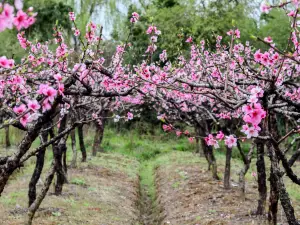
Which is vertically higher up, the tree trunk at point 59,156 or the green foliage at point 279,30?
the green foliage at point 279,30

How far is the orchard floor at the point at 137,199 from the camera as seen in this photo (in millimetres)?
8195

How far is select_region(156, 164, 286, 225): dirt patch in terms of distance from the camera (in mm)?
8242

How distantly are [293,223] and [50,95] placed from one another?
9.61 feet

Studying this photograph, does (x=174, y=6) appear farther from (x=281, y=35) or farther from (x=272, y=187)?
(x=272, y=187)

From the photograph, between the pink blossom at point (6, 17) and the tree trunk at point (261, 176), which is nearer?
the pink blossom at point (6, 17)

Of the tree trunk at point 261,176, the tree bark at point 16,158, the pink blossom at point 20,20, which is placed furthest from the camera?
the tree trunk at point 261,176

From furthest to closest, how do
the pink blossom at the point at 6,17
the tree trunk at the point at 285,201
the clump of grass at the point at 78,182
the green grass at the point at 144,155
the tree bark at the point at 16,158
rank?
the green grass at the point at 144,155, the clump of grass at the point at 78,182, the tree bark at the point at 16,158, the tree trunk at the point at 285,201, the pink blossom at the point at 6,17

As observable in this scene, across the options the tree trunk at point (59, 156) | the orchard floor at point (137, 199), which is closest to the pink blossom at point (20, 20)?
the orchard floor at point (137, 199)

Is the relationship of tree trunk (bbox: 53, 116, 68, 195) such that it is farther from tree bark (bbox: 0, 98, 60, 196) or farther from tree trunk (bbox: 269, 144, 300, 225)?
tree trunk (bbox: 269, 144, 300, 225)

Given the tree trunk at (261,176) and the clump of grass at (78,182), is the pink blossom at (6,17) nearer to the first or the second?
the tree trunk at (261,176)

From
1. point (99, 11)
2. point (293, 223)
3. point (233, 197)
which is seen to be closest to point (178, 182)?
point (233, 197)

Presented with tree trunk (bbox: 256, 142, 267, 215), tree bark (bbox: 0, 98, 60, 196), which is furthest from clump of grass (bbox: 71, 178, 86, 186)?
tree bark (bbox: 0, 98, 60, 196)

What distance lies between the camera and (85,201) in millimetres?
9656

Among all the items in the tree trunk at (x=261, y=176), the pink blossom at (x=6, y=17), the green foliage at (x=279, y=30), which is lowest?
the tree trunk at (x=261, y=176)
